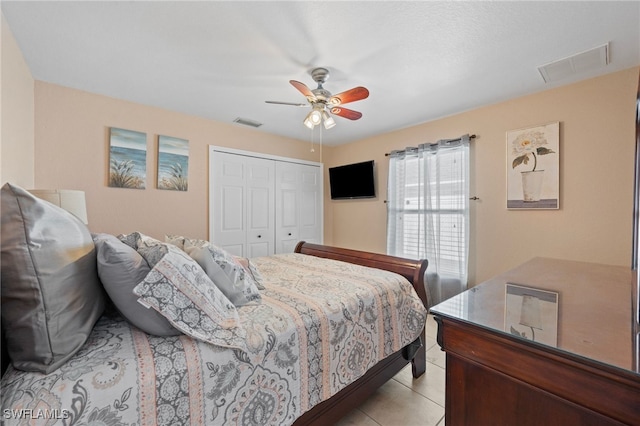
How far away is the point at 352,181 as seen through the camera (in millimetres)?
4340

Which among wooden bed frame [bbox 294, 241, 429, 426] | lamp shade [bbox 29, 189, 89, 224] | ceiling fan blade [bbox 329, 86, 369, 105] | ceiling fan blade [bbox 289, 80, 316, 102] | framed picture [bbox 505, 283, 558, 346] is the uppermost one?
ceiling fan blade [bbox 289, 80, 316, 102]

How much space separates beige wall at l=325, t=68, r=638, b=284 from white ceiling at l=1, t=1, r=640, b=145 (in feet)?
0.65

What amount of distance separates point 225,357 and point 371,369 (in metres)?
1.02

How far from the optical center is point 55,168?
2.50m

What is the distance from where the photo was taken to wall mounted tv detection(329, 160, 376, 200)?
410 cm

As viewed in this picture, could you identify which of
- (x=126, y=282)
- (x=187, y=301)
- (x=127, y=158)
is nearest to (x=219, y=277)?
(x=187, y=301)

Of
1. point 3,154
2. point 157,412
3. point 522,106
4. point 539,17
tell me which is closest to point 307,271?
point 157,412

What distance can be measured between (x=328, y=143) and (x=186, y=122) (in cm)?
228

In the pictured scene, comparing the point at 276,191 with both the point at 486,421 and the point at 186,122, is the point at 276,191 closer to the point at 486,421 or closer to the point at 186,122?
the point at 186,122

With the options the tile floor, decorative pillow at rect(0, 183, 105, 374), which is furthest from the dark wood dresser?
decorative pillow at rect(0, 183, 105, 374)

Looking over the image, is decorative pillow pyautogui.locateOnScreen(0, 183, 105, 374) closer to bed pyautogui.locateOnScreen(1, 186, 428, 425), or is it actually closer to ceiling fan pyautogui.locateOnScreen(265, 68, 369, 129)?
bed pyautogui.locateOnScreen(1, 186, 428, 425)

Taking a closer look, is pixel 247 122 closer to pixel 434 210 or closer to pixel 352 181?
pixel 352 181

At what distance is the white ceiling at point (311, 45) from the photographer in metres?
1.57

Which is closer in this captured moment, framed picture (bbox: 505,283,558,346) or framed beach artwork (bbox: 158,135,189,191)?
framed picture (bbox: 505,283,558,346)
